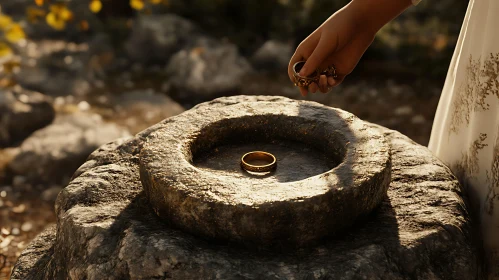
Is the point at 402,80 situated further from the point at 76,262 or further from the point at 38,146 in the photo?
the point at 76,262

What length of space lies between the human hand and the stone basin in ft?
0.71

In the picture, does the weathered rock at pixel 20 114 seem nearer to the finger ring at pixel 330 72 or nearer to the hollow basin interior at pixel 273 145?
the hollow basin interior at pixel 273 145

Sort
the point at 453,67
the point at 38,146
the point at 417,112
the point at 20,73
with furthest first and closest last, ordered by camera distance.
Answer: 1. the point at 20,73
2. the point at 417,112
3. the point at 38,146
4. the point at 453,67

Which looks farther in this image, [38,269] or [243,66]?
[243,66]

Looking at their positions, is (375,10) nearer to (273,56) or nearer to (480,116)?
(480,116)

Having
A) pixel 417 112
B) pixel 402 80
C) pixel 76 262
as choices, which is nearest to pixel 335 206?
pixel 76 262

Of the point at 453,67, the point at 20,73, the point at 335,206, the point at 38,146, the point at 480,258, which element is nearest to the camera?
the point at 335,206

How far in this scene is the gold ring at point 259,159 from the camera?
237cm

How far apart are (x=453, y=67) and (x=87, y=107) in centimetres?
368

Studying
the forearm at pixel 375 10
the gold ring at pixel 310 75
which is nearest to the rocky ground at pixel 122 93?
the gold ring at pixel 310 75

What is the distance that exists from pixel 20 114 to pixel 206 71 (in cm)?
190

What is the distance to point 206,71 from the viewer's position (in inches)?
230

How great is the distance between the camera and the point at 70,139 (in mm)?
4488

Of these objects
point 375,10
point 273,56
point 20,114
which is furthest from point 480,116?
point 273,56
